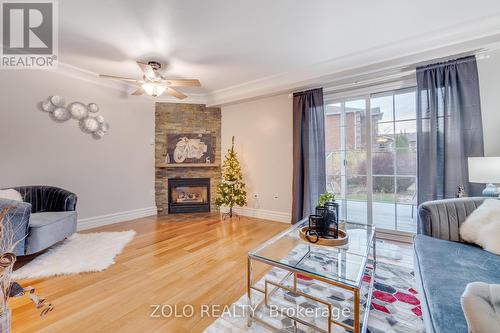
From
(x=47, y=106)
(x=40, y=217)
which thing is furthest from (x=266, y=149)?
(x=47, y=106)

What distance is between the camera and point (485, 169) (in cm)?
214

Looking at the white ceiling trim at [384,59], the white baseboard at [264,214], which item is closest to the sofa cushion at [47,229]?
the white baseboard at [264,214]

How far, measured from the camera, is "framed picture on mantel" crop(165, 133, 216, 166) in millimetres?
4797

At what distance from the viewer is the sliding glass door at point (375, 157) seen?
10.7 ft

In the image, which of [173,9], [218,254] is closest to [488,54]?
[173,9]

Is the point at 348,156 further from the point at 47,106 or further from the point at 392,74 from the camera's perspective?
the point at 47,106

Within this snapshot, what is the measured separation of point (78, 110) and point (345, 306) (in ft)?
14.7

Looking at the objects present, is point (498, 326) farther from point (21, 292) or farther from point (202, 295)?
point (202, 295)

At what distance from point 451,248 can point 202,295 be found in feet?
6.71

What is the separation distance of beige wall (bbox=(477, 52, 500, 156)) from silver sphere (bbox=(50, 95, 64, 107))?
564cm

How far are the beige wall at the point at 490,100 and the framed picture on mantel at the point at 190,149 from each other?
4294 mm

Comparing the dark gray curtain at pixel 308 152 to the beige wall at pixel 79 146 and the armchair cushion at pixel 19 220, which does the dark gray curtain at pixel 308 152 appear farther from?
the armchair cushion at pixel 19 220

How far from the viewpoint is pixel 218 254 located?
2723 mm

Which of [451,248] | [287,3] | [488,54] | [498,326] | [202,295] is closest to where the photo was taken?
[498,326]
